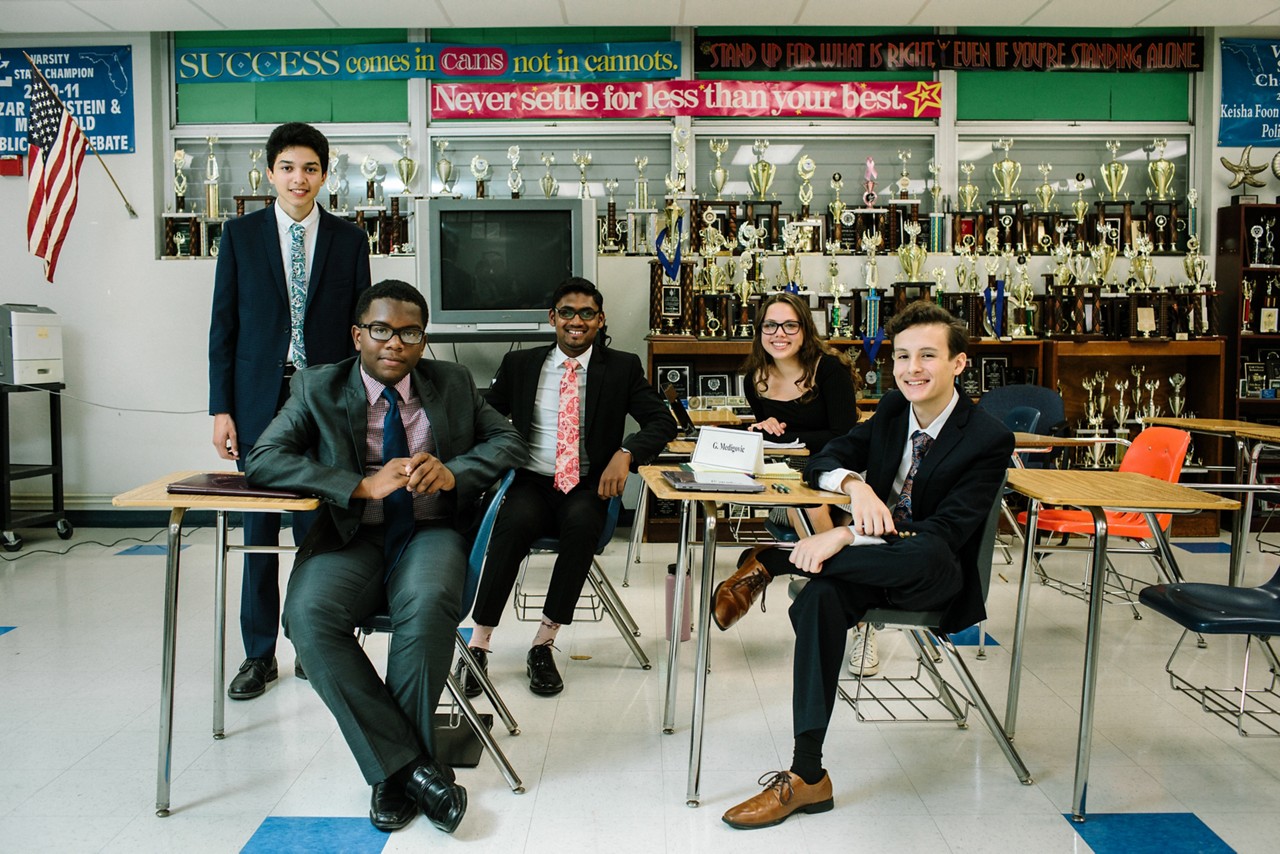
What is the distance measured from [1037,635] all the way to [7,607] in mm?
4143

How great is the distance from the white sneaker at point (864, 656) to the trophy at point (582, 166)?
11.5 feet

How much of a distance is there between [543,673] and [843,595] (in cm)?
120

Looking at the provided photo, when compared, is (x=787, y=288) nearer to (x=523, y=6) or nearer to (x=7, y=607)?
(x=523, y=6)

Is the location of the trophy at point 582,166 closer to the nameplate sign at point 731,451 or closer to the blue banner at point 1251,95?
the nameplate sign at point 731,451

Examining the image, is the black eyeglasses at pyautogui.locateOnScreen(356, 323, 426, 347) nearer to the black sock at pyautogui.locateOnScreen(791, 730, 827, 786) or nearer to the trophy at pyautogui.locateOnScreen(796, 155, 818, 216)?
the black sock at pyautogui.locateOnScreen(791, 730, 827, 786)

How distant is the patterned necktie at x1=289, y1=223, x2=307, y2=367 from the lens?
9.82 feet

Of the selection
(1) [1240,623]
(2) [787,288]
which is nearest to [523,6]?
(2) [787,288]

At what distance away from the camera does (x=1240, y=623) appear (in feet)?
7.14

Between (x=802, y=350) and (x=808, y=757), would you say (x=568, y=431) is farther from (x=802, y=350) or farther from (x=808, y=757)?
(x=808, y=757)

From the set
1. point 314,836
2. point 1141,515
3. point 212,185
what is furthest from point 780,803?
point 212,185

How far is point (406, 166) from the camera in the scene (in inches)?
234

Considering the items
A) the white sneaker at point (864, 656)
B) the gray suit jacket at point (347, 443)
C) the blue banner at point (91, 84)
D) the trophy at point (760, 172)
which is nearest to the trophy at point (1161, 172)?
the trophy at point (760, 172)

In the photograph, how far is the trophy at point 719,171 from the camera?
5898 mm

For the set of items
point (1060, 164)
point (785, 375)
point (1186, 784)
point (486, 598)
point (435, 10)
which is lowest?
point (1186, 784)
